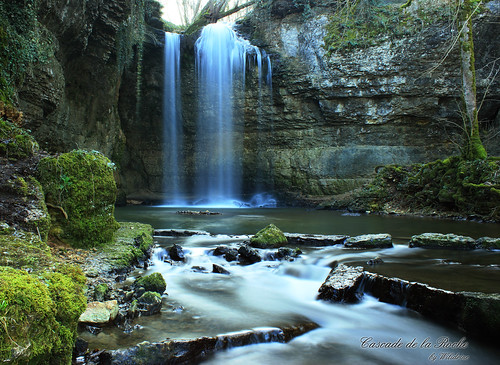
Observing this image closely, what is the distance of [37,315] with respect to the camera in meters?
1.59

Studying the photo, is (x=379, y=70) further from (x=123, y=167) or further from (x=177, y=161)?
(x=123, y=167)

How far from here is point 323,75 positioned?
60.4 ft

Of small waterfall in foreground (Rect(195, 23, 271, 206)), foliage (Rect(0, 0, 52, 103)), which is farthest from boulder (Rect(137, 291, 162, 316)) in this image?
small waterfall in foreground (Rect(195, 23, 271, 206))

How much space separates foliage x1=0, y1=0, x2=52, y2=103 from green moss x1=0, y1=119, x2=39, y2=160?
3164 mm

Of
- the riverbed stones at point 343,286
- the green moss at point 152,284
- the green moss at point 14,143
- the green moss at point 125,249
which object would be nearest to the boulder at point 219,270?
the green moss at point 125,249

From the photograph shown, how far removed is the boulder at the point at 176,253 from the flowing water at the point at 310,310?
0.12 m

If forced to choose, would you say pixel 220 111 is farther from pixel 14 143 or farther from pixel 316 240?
pixel 14 143

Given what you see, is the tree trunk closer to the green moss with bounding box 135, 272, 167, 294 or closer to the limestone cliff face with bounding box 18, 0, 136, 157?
the green moss with bounding box 135, 272, 167, 294

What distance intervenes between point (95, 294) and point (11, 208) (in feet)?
4.22

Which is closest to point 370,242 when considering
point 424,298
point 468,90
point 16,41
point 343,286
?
point 343,286

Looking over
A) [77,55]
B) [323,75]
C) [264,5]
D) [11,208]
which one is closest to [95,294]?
[11,208]

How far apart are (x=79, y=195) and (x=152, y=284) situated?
1.74m

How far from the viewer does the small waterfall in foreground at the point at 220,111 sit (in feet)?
64.3

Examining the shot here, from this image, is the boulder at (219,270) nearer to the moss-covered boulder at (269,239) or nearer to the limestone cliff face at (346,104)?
the moss-covered boulder at (269,239)
